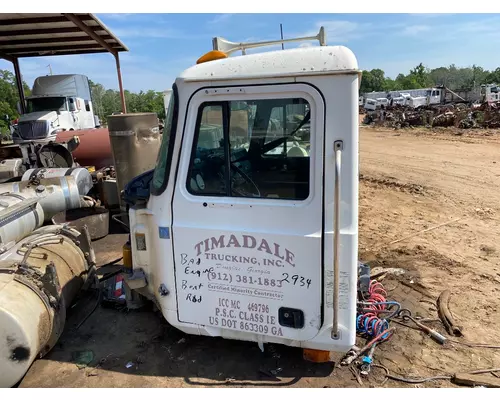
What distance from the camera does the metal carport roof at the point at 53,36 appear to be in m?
9.57

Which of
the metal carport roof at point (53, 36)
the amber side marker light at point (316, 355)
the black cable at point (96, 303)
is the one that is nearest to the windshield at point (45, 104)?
the metal carport roof at point (53, 36)

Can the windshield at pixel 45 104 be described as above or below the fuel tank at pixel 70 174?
above

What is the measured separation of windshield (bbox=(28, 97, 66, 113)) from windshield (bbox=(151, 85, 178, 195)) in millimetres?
14931

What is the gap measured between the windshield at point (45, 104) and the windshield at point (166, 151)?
1493 centimetres

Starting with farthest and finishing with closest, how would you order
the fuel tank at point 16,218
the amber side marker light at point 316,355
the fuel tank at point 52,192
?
the fuel tank at point 52,192 → the fuel tank at point 16,218 → the amber side marker light at point 316,355

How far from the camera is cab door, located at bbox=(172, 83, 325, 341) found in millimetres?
2631

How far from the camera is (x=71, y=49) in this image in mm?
12680

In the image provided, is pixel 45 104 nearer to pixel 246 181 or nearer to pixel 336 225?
pixel 246 181

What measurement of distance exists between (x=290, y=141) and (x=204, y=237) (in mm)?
908

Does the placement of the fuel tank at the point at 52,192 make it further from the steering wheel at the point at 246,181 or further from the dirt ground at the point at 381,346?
the steering wheel at the point at 246,181

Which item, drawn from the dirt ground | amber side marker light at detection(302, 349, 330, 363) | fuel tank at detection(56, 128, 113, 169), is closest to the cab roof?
amber side marker light at detection(302, 349, 330, 363)

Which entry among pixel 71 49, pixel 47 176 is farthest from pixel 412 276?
pixel 71 49

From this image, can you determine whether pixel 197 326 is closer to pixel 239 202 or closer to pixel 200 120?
pixel 239 202

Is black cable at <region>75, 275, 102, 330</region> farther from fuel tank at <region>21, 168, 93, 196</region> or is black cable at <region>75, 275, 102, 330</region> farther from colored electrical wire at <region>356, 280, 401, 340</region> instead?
fuel tank at <region>21, 168, 93, 196</region>
